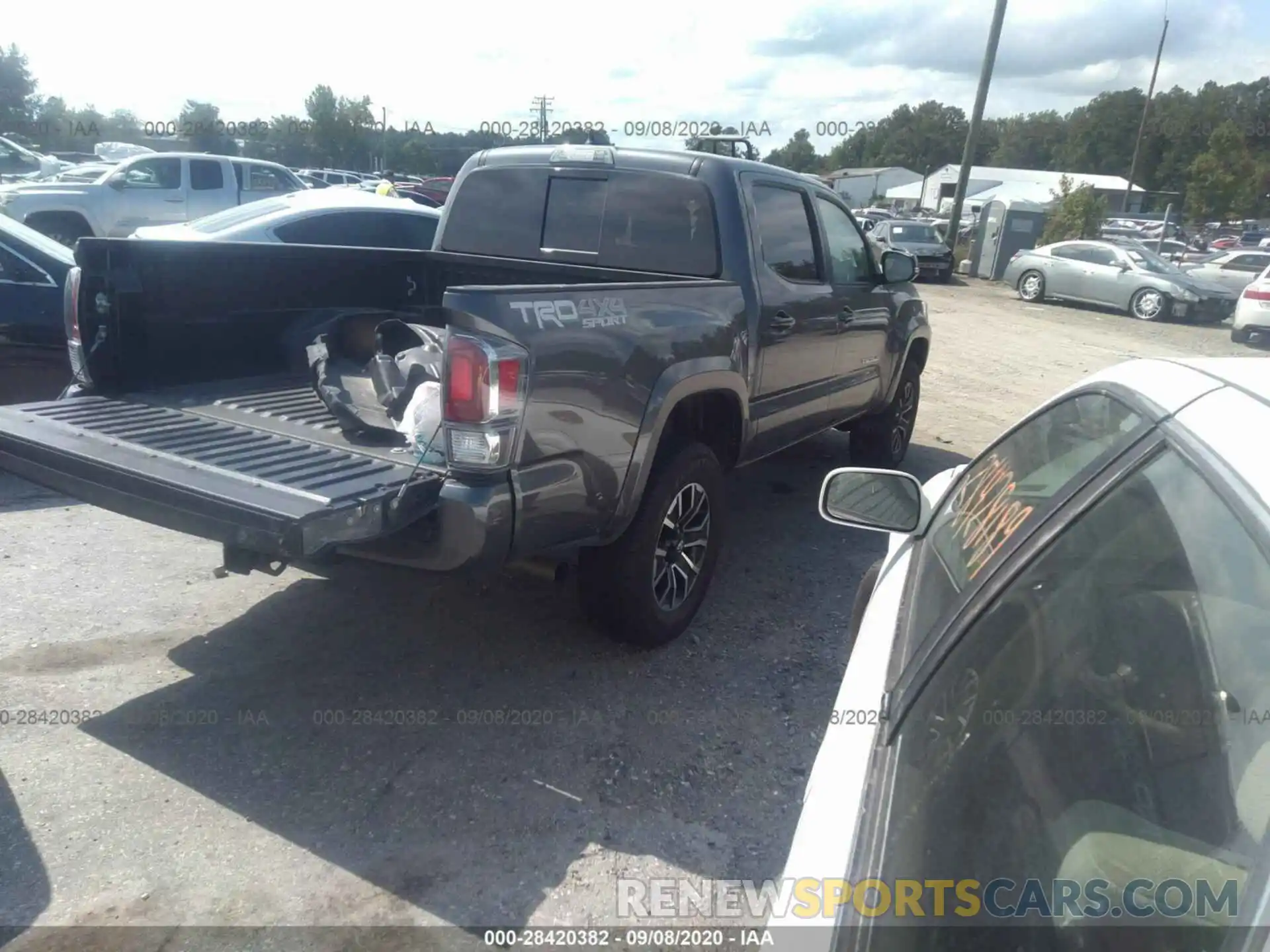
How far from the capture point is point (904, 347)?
702 centimetres

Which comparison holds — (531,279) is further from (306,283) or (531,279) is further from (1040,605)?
(1040,605)

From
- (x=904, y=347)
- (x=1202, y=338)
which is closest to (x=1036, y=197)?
(x=1202, y=338)

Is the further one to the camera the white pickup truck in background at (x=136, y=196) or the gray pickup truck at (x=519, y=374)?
the white pickup truck in background at (x=136, y=196)

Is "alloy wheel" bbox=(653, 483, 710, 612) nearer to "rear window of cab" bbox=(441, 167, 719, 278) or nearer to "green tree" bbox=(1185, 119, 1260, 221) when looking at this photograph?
"rear window of cab" bbox=(441, 167, 719, 278)

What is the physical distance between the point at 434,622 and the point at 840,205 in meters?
3.71

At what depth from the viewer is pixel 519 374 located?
319 cm

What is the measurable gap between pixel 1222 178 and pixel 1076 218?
38.5ft

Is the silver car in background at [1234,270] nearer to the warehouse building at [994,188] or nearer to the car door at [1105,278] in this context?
the car door at [1105,278]

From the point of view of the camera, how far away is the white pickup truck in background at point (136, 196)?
579 inches

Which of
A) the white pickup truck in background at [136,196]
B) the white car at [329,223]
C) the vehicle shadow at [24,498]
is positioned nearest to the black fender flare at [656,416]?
the vehicle shadow at [24,498]

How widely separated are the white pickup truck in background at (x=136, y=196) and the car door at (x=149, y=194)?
0.03 ft

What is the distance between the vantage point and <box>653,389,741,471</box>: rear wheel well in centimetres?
432

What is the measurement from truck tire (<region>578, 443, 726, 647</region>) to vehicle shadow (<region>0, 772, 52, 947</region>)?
2.04 meters

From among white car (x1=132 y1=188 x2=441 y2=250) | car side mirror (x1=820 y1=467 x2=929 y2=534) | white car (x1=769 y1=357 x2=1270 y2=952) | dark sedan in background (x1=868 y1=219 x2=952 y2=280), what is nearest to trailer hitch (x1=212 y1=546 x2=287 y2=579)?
car side mirror (x1=820 y1=467 x2=929 y2=534)
